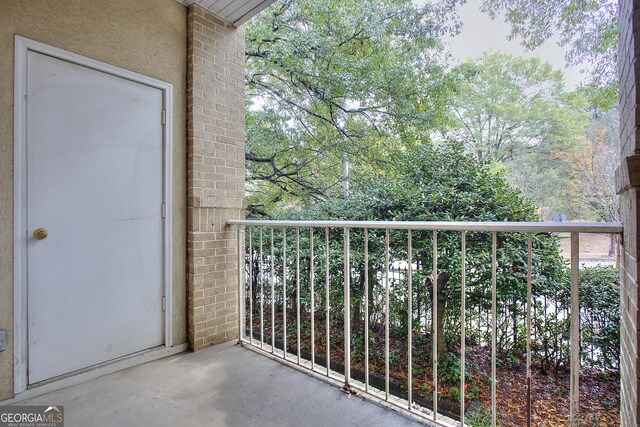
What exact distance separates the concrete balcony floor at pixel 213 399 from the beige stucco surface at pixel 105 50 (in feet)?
1.31

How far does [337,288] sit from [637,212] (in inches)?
116

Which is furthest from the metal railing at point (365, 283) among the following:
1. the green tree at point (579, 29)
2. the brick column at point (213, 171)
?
the green tree at point (579, 29)

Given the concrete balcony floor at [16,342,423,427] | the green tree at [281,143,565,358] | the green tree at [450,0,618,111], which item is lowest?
the concrete balcony floor at [16,342,423,427]

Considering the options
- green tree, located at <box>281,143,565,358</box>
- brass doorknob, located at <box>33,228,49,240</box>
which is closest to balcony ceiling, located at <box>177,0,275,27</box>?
brass doorknob, located at <box>33,228,49,240</box>

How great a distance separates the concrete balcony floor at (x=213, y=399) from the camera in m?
1.62

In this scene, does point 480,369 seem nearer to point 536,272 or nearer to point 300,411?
A: point 536,272

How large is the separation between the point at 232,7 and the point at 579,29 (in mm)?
4397

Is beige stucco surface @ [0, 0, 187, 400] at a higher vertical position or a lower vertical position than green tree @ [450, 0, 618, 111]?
lower

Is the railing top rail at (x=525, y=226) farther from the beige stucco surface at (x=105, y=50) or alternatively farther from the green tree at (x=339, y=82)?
the green tree at (x=339, y=82)

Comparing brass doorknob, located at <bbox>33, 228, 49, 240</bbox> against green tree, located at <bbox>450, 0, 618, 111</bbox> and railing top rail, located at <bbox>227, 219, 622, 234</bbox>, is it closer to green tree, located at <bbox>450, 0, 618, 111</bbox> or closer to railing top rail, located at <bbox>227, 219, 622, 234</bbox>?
railing top rail, located at <bbox>227, 219, 622, 234</bbox>

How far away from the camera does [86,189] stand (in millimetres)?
1995

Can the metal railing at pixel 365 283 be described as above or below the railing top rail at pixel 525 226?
below

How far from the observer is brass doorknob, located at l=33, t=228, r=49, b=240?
5.91 feet

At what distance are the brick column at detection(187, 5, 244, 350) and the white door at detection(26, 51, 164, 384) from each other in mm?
251
